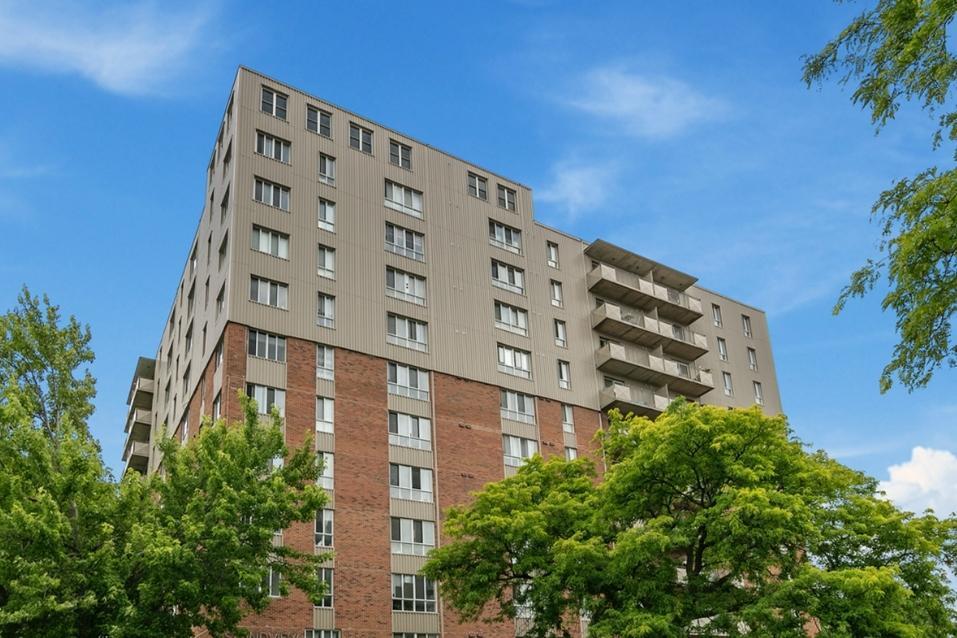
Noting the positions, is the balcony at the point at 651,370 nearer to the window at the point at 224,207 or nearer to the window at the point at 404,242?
the window at the point at 404,242

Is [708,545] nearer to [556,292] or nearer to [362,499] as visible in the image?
[362,499]

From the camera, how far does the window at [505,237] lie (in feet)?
174

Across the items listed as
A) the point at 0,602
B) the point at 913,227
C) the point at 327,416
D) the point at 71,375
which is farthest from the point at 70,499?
the point at 913,227

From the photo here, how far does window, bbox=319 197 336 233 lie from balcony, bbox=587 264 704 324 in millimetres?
18426

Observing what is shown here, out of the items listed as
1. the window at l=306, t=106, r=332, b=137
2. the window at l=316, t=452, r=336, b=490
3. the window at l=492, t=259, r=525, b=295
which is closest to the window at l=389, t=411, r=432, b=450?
the window at l=316, t=452, r=336, b=490

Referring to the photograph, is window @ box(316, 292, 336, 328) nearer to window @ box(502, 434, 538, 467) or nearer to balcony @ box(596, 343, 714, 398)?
window @ box(502, 434, 538, 467)

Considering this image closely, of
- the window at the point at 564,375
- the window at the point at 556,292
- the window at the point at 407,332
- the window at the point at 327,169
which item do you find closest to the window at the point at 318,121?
the window at the point at 327,169

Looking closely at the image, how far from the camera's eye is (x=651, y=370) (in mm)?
55531

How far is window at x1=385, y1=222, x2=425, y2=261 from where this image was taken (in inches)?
1887

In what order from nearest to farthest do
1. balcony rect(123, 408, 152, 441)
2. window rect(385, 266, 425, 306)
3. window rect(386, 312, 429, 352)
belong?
window rect(386, 312, 429, 352) → window rect(385, 266, 425, 306) → balcony rect(123, 408, 152, 441)

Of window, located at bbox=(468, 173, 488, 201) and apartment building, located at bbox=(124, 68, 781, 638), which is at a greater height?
window, located at bbox=(468, 173, 488, 201)

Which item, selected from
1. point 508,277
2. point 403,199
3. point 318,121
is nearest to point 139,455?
point 403,199

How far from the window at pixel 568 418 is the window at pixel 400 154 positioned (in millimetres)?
16915

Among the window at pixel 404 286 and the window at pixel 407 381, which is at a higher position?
the window at pixel 404 286
